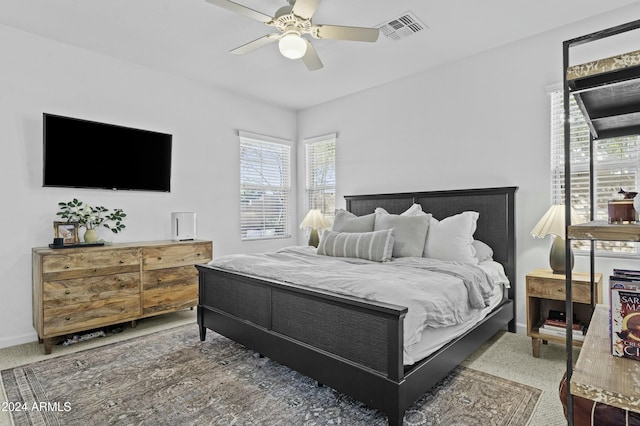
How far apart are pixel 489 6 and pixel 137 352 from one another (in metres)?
4.08

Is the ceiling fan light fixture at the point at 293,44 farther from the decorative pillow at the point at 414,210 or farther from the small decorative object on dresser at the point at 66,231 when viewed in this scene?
the small decorative object on dresser at the point at 66,231

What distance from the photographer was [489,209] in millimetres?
3518

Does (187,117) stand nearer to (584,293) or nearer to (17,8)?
(17,8)

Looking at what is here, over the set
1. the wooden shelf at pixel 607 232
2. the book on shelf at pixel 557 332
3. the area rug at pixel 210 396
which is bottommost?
the area rug at pixel 210 396

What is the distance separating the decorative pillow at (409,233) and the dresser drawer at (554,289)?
93 centimetres

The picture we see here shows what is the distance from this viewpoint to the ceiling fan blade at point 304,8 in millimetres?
2346

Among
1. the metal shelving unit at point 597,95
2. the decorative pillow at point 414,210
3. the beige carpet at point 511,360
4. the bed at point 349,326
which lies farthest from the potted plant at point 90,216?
the metal shelving unit at point 597,95

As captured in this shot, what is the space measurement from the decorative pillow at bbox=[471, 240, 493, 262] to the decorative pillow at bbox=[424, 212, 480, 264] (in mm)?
117

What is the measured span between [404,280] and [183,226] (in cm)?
285

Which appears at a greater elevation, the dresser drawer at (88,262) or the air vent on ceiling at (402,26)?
the air vent on ceiling at (402,26)

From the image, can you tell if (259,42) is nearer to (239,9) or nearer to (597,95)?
(239,9)

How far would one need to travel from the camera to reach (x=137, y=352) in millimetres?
2920

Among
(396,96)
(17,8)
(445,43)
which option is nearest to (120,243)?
(17,8)

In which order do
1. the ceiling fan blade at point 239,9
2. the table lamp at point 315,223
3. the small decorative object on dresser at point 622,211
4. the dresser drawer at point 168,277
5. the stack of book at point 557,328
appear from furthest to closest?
the table lamp at point 315,223
the dresser drawer at point 168,277
the stack of book at point 557,328
the ceiling fan blade at point 239,9
the small decorative object on dresser at point 622,211
